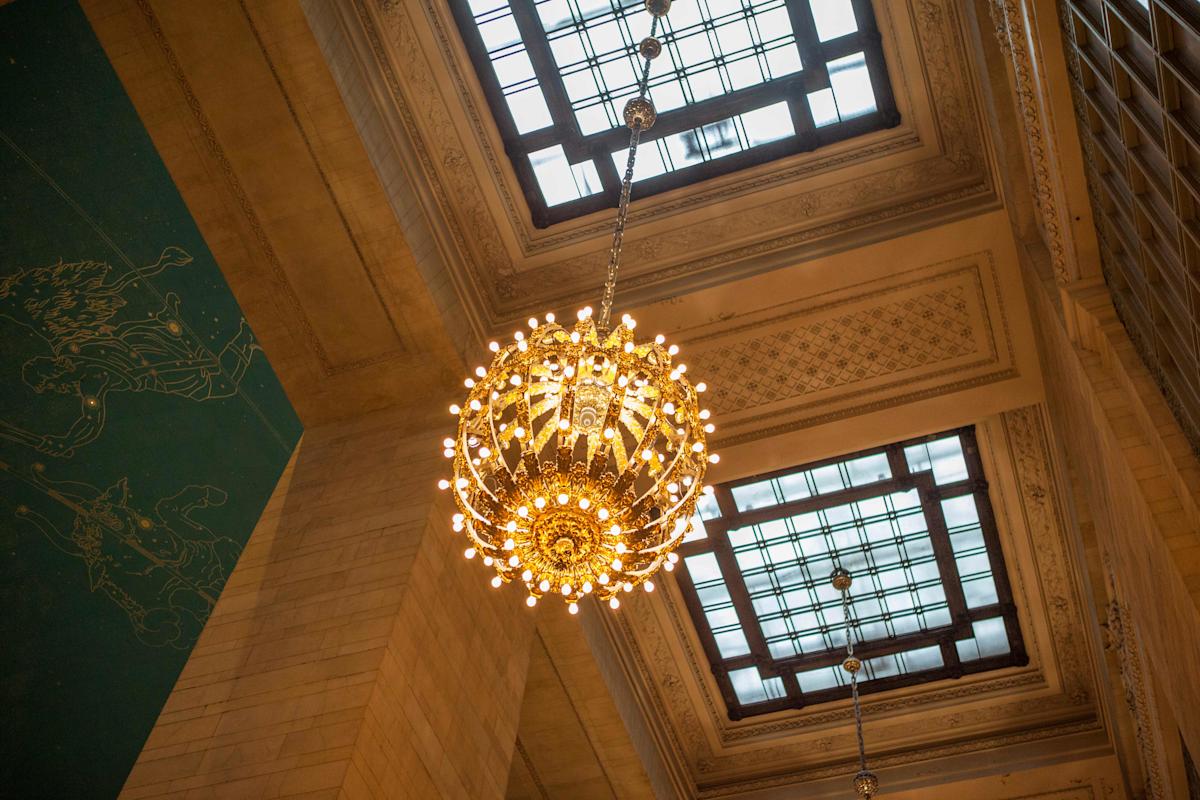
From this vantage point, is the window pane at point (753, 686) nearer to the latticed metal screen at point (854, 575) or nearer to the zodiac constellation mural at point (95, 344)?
the latticed metal screen at point (854, 575)

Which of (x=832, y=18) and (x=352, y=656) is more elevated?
(x=832, y=18)

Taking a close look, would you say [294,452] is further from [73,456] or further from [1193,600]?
[1193,600]

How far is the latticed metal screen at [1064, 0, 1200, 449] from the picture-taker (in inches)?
107

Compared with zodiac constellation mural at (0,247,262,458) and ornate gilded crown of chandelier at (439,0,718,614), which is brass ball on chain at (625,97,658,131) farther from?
zodiac constellation mural at (0,247,262,458)

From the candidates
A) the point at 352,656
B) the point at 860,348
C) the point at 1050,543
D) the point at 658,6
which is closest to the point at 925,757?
the point at 1050,543

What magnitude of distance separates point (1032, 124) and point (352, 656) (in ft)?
12.7

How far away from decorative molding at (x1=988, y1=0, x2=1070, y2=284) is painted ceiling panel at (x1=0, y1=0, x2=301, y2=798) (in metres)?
4.44

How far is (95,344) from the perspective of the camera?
19.5ft

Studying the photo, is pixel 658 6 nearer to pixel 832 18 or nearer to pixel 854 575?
pixel 832 18

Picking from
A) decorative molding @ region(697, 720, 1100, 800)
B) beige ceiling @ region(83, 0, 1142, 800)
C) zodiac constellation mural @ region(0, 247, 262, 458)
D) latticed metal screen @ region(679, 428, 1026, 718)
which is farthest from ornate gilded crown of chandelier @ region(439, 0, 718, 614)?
decorative molding @ region(697, 720, 1100, 800)

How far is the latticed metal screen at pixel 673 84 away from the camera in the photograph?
5879 millimetres

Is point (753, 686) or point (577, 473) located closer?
point (577, 473)

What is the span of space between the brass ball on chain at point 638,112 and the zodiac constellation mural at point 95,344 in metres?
2.87

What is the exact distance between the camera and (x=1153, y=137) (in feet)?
10.2
